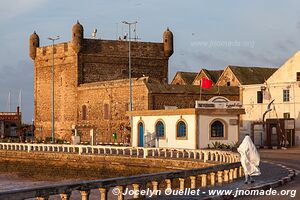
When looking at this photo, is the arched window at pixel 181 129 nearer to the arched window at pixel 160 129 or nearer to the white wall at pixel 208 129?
the white wall at pixel 208 129

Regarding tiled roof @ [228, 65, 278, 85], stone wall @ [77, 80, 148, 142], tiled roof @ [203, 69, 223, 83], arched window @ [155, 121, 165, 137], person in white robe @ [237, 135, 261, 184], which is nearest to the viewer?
person in white robe @ [237, 135, 261, 184]

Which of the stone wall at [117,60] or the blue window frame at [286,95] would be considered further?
the stone wall at [117,60]

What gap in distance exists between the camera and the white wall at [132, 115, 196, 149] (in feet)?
141

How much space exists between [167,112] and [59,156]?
8400 mm

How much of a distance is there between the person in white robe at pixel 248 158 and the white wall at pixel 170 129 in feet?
79.6

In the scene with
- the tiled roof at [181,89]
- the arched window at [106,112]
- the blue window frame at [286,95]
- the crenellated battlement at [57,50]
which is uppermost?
the crenellated battlement at [57,50]

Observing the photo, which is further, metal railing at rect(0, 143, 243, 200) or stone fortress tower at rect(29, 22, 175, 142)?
stone fortress tower at rect(29, 22, 175, 142)

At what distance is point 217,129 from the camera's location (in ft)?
144

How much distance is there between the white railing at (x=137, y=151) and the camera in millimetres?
31167

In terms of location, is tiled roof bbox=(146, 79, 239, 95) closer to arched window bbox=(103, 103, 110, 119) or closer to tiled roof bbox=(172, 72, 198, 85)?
arched window bbox=(103, 103, 110, 119)

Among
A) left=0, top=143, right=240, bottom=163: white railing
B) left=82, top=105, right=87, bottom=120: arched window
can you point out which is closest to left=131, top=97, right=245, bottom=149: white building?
left=0, top=143, right=240, bottom=163: white railing

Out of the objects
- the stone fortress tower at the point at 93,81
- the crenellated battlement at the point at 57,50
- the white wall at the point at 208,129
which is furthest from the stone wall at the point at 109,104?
the white wall at the point at 208,129

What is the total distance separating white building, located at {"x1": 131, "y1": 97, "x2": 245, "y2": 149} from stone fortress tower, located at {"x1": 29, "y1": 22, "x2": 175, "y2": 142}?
10656 millimetres

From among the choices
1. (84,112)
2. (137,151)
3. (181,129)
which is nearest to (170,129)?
(181,129)
